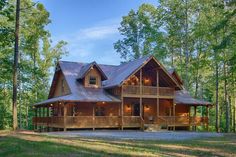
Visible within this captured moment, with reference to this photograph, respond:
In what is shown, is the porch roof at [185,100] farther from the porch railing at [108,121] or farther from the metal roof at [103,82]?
the porch railing at [108,121]

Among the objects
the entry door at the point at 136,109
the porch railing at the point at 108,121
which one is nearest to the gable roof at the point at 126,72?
the porch railing at the point at 108,121

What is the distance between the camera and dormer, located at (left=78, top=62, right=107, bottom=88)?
3318cm

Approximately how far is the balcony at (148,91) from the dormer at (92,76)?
289 cm

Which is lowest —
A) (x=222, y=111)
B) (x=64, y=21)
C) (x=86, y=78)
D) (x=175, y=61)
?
(x=222, y=111)

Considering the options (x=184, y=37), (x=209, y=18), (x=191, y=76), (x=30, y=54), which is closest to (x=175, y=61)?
(x=191, y=76)

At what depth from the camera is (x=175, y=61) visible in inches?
2000

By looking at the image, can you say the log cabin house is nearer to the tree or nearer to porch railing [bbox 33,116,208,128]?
porch railing [bbox 33,116,208,128]

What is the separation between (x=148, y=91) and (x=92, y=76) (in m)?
5.66

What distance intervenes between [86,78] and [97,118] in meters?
4.44

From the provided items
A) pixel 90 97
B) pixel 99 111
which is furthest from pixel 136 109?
pixel 90 97

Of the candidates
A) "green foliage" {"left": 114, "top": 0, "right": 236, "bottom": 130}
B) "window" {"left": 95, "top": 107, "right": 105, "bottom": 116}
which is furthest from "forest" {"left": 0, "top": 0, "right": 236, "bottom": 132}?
"window" {"left": 95, "top": 107, "right": 105, "bottom": 116}

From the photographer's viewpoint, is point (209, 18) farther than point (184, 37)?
No

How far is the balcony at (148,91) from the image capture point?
32.5 meters

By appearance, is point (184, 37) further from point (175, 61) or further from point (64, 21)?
point (64, 21)
